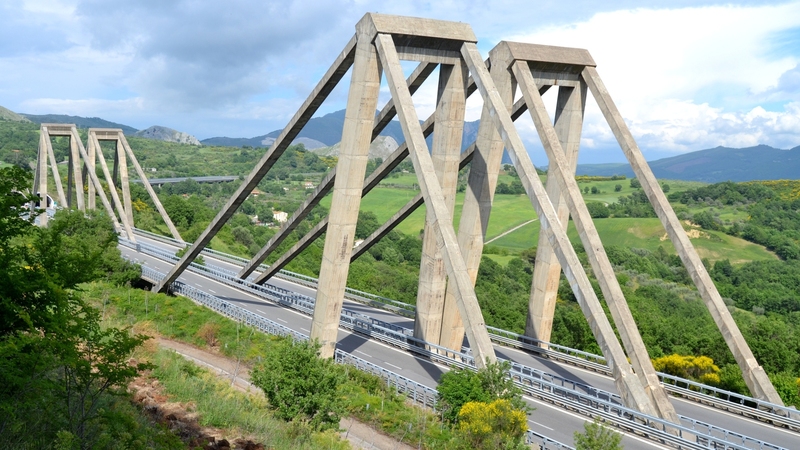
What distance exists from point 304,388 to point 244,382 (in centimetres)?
953

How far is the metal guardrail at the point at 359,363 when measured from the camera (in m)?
21.0

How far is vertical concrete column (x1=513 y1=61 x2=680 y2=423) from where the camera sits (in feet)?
76.8

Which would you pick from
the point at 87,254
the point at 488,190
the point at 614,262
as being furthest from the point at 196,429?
the point at 614,262

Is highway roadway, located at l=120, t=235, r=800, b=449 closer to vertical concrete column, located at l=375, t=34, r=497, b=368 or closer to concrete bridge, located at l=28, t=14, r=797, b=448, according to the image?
concrete bridge, located at l=28, t=14, r=797, b=448

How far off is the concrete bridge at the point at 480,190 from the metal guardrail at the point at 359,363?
5.96ft

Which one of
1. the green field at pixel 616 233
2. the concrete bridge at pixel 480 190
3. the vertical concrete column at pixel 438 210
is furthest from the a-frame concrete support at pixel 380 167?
the green field at pixel 616 233

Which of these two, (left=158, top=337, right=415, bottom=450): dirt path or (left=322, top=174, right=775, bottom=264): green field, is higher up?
(left=322, top=174, right=775, bottom=264): green field

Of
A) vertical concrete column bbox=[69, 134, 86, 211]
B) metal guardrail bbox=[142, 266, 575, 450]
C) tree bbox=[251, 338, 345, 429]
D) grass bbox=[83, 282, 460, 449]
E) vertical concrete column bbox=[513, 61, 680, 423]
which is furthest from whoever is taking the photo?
vertical concrete column bbox=[69, 134, 86, 211]

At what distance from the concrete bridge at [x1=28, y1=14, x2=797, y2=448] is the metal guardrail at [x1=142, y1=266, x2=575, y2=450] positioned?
5.96 feet

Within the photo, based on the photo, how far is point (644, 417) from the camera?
21797 millimetres

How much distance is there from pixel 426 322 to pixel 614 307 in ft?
31.9

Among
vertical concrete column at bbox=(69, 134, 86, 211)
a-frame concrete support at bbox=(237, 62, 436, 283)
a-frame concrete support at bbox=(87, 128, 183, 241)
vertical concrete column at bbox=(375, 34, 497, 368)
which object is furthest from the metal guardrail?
vertical concrete column at bbox=(69, 134, 86, 211)

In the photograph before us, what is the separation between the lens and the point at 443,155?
97.3ft

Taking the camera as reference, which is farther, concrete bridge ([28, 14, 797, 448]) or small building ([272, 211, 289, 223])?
small building ([272, 211, 289, 223])
